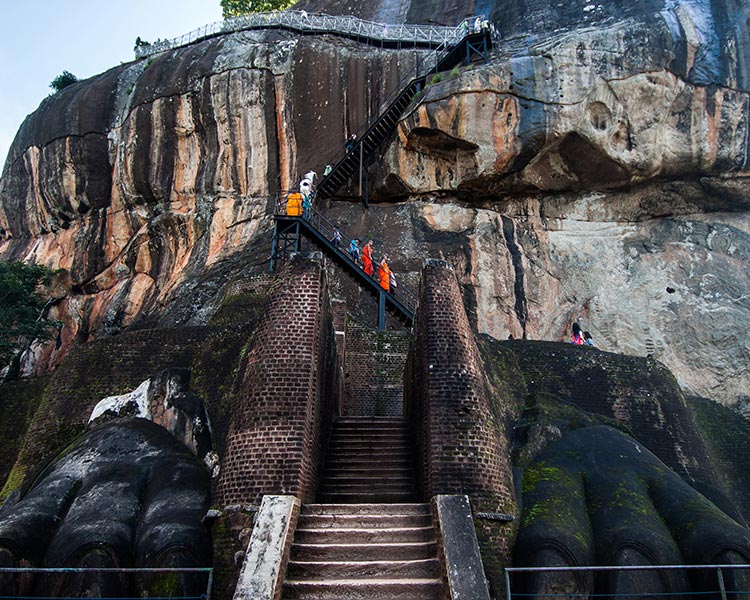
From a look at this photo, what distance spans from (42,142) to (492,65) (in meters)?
17.5

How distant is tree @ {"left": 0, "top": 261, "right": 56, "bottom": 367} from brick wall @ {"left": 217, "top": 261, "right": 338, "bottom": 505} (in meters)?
13.7

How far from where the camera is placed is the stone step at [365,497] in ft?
34.5

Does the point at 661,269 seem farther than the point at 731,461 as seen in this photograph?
Yes

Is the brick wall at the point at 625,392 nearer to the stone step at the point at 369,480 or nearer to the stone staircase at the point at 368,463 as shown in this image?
the stone staircase at the point at 368,463

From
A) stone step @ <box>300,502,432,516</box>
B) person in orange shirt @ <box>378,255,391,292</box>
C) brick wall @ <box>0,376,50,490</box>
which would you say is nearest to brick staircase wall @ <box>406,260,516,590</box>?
stone step @ <box>300,502,432,516</box>

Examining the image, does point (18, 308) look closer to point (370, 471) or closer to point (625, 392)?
point (370, 471)

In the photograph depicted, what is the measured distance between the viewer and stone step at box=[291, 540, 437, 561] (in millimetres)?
Result: 8367

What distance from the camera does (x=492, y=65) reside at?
2272cm

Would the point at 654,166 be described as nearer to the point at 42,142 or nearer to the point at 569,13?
the point at 569,13

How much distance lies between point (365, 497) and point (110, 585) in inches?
145

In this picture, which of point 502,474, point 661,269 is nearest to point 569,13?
point 661,269

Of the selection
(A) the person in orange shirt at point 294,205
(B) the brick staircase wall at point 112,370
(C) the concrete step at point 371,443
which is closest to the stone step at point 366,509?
(C) the concrete step at point 371,443

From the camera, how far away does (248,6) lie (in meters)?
37.6

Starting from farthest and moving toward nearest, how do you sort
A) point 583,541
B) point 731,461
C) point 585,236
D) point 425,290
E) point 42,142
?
point 42,142
point 585,236
point 731,461
point 425,290
point 583,541
